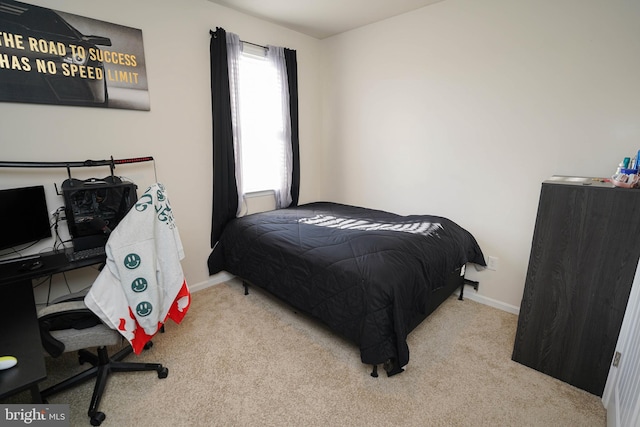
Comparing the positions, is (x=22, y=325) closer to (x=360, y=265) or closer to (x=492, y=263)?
(x=360, y=265)

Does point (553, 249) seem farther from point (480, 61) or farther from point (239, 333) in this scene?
point (239, 333)

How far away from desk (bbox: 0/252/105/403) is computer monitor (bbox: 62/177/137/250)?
20 centimetres

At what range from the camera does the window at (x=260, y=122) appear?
2.99m

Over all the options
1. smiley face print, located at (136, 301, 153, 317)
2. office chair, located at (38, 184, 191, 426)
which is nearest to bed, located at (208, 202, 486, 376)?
office chair, located at (38, 184, 191, 426)

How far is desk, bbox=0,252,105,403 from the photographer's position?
92 centimetres

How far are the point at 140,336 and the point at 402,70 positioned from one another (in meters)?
3.09

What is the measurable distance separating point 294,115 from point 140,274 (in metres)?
2.45

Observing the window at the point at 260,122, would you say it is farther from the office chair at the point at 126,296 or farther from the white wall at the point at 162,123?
the office chair at the point at 126,296

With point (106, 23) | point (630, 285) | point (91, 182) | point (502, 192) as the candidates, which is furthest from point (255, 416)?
point (106, 23)

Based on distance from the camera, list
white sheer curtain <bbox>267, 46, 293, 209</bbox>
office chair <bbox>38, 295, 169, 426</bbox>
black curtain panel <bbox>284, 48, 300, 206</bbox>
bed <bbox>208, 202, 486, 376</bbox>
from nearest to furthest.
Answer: office chair <bbox>38, 295, 169, 426</bbox>, bed <bbox>208, 202, 486, 376</bbox>, white sheer curtain <bbox>267, 46, 293, 209</bbox>, black curtain panel <bbox>284, 48, 300, 206</bbox>

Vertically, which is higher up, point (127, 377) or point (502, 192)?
point (502, 192)

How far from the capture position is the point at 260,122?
316 centimetres

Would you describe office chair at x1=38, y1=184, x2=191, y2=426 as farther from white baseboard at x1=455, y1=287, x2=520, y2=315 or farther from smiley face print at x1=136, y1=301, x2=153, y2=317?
white baseboard at x1=455, y1=287, x2=520, y2=315

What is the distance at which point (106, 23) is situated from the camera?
211cm
